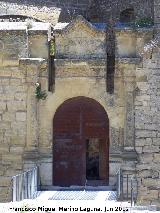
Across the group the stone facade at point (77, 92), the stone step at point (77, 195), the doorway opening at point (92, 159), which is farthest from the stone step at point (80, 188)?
the doorway opening at point (92, 159)

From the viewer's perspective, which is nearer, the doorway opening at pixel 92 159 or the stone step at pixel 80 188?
the stone step at pixel 80 188

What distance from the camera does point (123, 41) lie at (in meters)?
13.2

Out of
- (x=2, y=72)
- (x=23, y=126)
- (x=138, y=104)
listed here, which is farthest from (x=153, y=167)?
(x=2, y=72)

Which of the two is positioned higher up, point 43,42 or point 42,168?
point 43,42

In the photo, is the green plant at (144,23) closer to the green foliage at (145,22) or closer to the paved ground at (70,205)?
the green foliage at (145,22)

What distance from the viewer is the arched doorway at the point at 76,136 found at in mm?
13555

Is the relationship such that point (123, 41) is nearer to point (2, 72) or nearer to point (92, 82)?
point (92, 82)

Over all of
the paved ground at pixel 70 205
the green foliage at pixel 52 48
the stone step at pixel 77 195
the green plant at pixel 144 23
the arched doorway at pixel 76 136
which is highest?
the green plant at pixel 144 23

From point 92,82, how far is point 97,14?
140 inches

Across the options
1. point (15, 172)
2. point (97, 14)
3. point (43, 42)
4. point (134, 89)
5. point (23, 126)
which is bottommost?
point (15, 172)

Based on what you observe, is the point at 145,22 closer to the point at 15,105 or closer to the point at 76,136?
the point at 76,136

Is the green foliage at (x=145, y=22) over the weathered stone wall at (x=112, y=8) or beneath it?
beneath

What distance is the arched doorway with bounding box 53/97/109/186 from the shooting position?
13555 millimetres

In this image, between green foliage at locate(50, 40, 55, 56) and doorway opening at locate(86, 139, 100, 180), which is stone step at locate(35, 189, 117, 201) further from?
green foliage at locate(50, 40, 55, 56)
